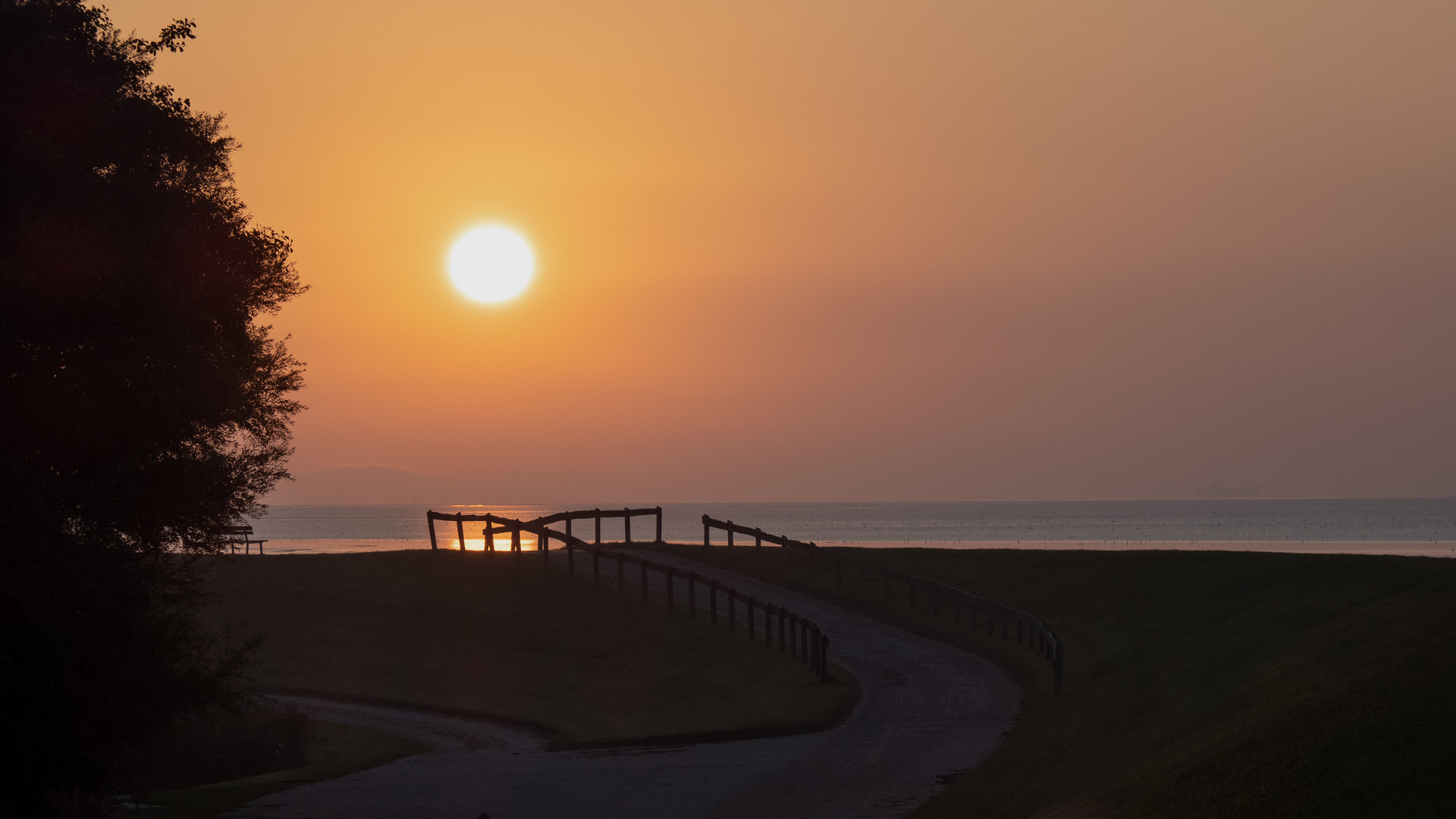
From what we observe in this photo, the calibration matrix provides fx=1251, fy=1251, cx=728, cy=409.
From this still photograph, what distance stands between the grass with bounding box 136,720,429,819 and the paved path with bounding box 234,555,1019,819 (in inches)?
24.2

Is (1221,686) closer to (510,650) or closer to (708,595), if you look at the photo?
(708,595)

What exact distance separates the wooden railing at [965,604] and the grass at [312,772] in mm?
14714

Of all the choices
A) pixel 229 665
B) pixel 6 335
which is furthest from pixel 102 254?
pixel 229 665

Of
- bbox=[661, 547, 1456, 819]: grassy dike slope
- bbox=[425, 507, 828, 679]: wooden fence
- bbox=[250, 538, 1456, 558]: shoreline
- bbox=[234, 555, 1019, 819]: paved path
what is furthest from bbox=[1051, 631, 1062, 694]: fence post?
bbox=[250, 538, 1456, 558]: shoreline

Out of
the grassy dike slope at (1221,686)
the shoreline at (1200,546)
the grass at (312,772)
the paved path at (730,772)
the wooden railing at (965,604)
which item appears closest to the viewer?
the grassy dike slope at (1221,686)

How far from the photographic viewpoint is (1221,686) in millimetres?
22188

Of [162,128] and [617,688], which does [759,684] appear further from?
[162,128]

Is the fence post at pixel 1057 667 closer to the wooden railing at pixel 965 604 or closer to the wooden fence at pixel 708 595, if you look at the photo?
the wooden railing at pixel 965 604

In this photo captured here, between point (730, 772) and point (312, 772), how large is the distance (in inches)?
329

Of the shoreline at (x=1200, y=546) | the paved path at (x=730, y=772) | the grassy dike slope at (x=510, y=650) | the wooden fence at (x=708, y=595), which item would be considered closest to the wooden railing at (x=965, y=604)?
the paved path at (x=730, y=772)

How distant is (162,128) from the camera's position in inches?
710

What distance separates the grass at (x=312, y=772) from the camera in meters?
19.6

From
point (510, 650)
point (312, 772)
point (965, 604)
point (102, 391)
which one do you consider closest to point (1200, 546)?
point (965, 604)

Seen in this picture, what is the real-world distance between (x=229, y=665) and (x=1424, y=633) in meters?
17.6
